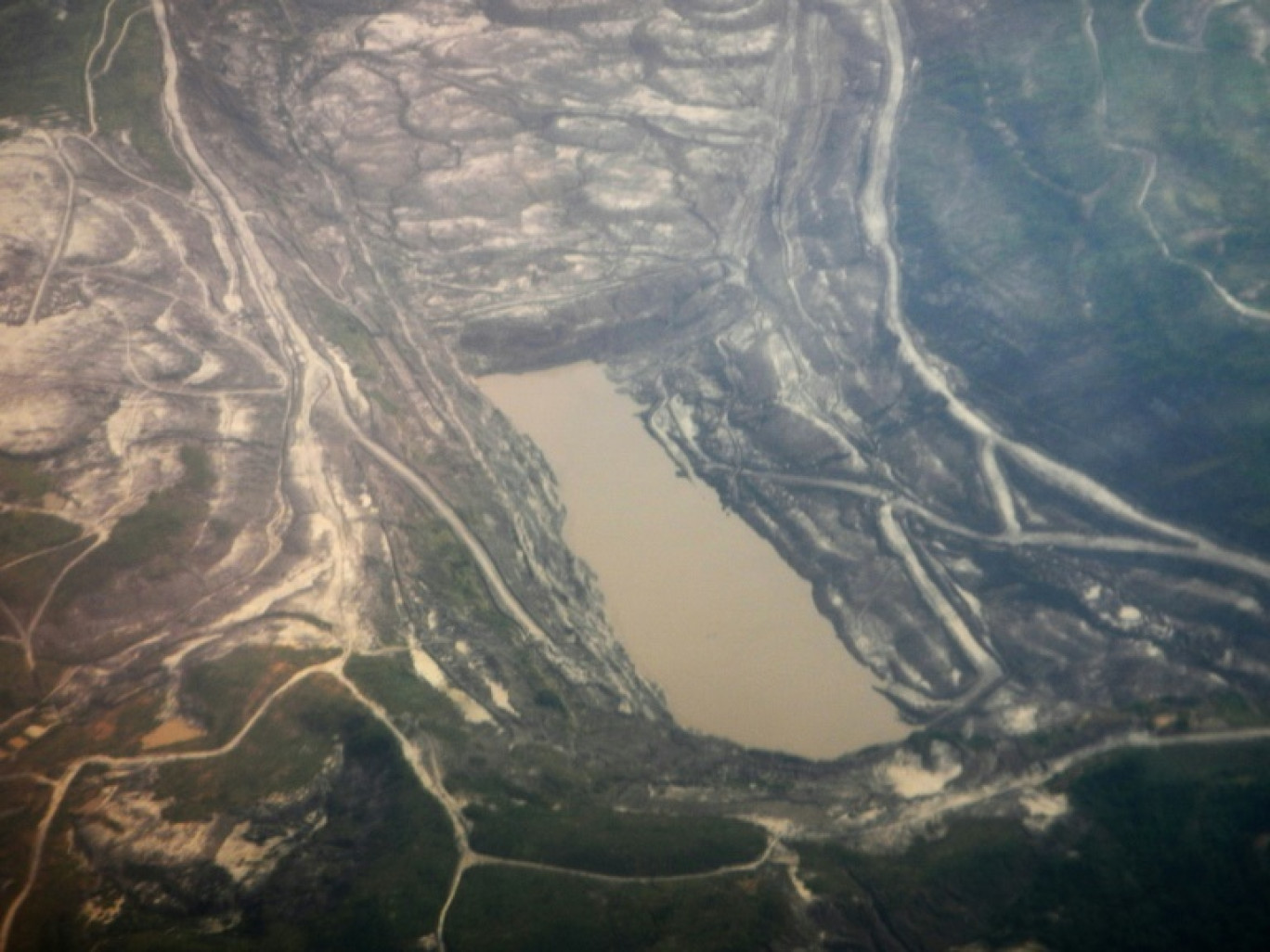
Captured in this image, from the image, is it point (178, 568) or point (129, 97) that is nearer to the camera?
point (178, 568)

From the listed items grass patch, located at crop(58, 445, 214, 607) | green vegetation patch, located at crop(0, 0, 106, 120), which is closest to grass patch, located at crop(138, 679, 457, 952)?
grass patch, located at crop(58, 445, 214, 607)

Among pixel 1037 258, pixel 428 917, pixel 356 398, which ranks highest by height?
pixel 1037 258

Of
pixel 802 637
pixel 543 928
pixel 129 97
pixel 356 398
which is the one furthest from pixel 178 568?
pixel 129 97

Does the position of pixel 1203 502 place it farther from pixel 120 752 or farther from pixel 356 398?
pixel 120 752

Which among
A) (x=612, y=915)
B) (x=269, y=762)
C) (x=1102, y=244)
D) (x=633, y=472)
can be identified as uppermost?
(x=1102, y=244)

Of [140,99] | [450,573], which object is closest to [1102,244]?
[450,573]

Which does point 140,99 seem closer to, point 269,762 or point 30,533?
point 30,533
